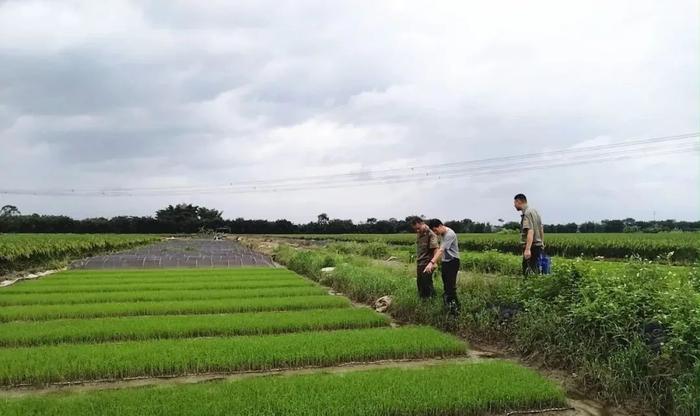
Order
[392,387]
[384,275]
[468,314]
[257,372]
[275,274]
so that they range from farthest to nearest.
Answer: [275,274], [384,275], [468,314], [257,372], [392,387]

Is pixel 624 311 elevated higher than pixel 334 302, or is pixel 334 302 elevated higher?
pixel 624 311

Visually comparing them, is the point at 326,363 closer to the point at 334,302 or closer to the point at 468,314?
the point at 468,314

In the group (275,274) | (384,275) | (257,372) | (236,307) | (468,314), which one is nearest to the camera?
(257,372)

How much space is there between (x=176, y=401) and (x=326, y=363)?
88.7 inches

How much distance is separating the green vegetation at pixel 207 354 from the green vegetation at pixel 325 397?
0.75 meters

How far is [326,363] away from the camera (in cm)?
671

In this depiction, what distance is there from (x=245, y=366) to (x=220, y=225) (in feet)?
270

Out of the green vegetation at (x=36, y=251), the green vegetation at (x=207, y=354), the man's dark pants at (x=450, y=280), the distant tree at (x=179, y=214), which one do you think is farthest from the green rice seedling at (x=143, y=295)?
the distant tree at (x=179, y=214)

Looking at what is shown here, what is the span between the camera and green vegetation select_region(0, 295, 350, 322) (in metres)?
10.1

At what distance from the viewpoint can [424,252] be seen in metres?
9.66

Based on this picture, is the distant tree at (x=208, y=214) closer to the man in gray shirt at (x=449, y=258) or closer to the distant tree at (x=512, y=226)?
the distant tree at (x=512, y=226)

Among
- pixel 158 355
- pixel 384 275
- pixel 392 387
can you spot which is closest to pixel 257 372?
pixel 158 355

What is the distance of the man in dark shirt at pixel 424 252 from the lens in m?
9.56

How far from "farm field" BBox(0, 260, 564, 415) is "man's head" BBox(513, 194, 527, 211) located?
7.94ft
